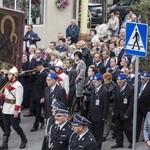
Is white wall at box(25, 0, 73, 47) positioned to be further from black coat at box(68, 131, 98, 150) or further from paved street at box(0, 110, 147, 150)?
black coat at box(68, 131, 98, 150)

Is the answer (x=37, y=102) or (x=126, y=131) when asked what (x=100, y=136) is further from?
(x=37, y=102)

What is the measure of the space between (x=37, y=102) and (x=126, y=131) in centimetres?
281

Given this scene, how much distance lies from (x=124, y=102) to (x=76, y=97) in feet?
8.08

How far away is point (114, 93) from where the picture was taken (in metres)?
13.1

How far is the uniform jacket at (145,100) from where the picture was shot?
13.0 metres

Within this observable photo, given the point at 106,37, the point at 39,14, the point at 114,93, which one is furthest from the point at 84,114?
the point at 39,14

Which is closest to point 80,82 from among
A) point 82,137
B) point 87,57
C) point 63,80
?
point 63,80

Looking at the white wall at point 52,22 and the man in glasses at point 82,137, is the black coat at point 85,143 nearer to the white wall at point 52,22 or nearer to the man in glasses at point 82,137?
the man in glasses at point 82,137

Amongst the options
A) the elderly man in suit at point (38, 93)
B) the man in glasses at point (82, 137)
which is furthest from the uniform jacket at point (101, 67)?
the man in glasses at point (82, 137)

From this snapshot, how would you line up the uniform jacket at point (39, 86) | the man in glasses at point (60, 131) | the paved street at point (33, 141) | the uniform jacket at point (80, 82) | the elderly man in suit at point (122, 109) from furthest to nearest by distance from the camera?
the uniform jacket at point (80, 82) → the uniform jacket at point (39, 86) → the paved street at point (33, 141) → the elderly man in suit at point (122, 109) → the man in glasses at point (60, 131)

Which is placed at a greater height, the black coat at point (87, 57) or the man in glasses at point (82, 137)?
the black coat at point (87, 57)

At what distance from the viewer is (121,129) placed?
13.0 metres

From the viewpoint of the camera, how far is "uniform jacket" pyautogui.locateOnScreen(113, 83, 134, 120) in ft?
41.4

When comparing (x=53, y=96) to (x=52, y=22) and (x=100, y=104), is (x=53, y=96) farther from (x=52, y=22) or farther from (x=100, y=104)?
(x=52, y=22)
